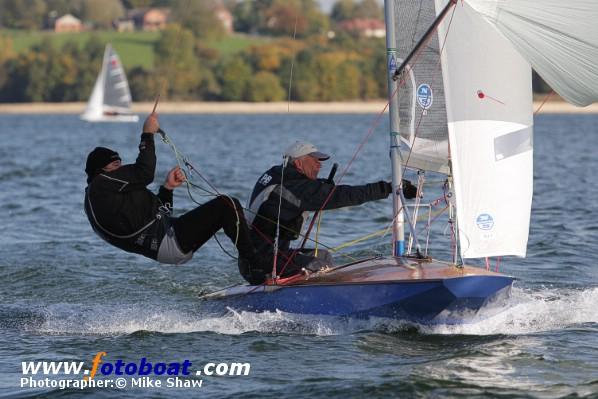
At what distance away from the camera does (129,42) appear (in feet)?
293

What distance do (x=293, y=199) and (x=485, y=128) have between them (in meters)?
1.36

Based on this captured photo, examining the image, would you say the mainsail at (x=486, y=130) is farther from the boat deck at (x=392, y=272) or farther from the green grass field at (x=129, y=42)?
the green grass field at (x=129, y=42)

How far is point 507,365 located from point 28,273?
545cm

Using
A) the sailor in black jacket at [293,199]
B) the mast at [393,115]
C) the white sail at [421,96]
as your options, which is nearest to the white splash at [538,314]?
the mast at [393,115]

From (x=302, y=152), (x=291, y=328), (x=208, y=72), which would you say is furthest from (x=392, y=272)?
(x=208, y=72)

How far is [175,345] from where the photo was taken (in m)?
7.32

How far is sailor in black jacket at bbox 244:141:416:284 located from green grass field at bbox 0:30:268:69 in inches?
2936

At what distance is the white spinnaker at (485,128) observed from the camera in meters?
7.38

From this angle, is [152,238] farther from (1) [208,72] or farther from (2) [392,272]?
(1) [208,72]

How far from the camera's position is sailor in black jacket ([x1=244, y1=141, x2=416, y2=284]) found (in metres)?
7.50

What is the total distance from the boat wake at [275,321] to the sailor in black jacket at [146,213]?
1.56ft

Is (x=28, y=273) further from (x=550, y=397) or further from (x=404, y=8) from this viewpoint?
(x=550, y=397)

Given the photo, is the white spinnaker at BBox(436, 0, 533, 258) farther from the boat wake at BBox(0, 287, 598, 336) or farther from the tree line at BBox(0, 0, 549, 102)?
the tree line at BBox(0, 0, 549, 102)

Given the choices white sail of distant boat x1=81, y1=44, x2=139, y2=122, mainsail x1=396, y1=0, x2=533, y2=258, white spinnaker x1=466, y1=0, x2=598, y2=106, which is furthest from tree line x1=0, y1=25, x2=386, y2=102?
white spinnaker x1=466, y1=0, x2=598, y2=106
